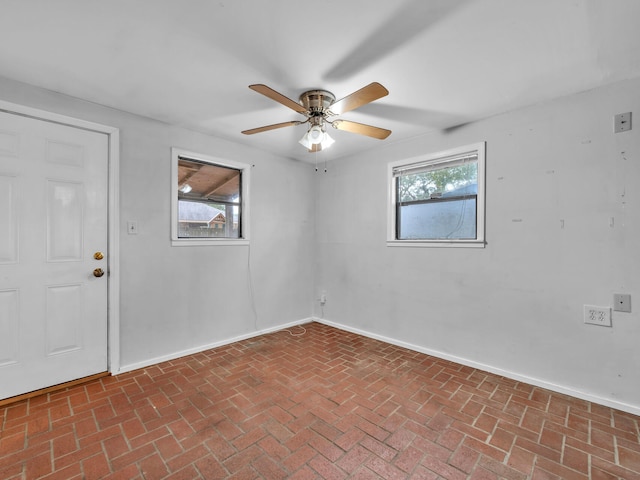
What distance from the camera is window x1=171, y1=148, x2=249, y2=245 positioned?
3.08 m

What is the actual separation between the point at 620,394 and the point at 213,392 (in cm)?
310

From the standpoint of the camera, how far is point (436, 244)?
3102 millimetres

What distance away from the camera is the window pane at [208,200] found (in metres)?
3.16

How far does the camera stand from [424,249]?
3.21 metres

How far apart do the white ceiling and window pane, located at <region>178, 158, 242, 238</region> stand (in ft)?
2.73

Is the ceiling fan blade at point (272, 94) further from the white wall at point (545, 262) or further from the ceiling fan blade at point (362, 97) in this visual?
the white wall at point (545, 262)

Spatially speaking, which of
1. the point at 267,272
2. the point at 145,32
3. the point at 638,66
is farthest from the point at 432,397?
the point at 145,32

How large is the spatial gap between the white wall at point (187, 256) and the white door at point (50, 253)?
0.17 m

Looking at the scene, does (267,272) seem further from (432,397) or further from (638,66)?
(638,66)

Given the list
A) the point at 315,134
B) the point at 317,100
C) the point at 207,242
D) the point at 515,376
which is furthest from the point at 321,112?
the point at 515,376

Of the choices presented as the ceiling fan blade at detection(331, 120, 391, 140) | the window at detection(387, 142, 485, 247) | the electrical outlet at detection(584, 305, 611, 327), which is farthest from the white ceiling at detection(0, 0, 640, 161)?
the electrical outlet at detection(584, 305, 611, 327)

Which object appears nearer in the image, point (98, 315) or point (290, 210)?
point (98, 315)

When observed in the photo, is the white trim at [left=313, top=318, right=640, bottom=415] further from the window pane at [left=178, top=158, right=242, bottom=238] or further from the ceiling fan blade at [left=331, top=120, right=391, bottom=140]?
the ceiling fan blade at [left=331, top=120, right=391, bottom=140]

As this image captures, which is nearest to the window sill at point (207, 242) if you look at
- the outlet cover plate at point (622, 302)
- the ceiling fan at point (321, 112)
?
the ceiling fan at point (321, 112)
